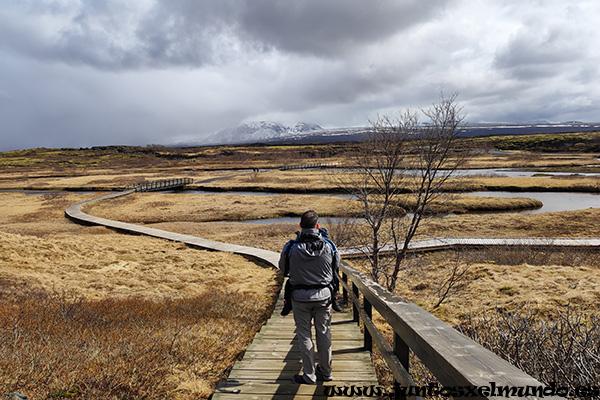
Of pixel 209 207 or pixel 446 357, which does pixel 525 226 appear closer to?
pixel 446 357

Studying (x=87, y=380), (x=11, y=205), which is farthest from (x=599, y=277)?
(x=11, y=205)

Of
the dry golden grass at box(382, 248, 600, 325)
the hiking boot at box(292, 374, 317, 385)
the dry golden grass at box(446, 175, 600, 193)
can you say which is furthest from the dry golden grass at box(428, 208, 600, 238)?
the hiking boot at box(292, 374, 317, 385)

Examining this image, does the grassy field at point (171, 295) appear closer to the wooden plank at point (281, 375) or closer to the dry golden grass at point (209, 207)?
the wooden plank at point (281, 375)

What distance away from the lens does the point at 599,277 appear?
1007 cm

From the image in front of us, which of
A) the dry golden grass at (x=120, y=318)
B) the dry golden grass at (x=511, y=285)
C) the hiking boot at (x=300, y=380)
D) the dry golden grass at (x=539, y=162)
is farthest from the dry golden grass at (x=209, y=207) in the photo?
the dry golden grass at (x=539, y=162)

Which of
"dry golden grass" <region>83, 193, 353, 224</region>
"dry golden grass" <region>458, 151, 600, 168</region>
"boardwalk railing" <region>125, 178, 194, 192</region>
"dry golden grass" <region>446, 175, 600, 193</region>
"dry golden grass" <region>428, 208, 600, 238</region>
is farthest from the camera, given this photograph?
"dry golden grass" <region>458, 151, 600, 168</region>

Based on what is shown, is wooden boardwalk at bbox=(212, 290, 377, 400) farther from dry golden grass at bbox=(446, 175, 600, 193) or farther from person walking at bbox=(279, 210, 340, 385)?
dry golden grass at bbox=(446, 175, 600, 193)

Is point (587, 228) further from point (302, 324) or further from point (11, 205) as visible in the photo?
point (11, 205)

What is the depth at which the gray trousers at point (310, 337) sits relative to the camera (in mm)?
3688

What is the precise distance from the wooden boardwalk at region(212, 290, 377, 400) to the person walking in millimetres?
215

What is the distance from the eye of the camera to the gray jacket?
3783 mm

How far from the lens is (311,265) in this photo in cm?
380

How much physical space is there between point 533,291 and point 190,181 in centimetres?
5463

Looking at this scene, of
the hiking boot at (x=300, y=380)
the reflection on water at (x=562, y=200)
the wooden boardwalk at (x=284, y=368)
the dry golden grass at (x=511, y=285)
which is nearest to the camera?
the wooden boardwalk at (x=284, y=368)
